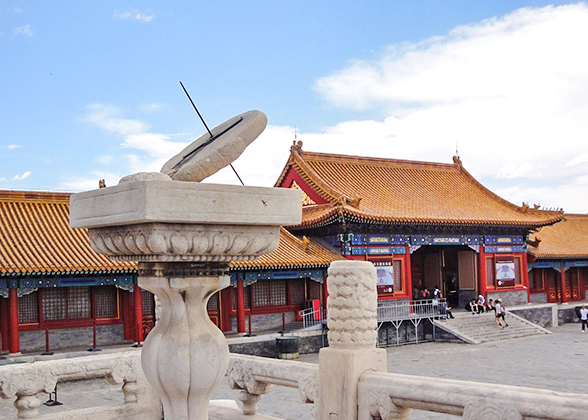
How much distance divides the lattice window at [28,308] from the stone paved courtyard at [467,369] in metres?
2.51

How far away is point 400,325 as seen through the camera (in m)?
23.4

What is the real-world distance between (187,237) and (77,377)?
374cm

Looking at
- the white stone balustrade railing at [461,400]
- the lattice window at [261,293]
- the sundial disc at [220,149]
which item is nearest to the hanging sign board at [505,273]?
the lattice window at [261,293]

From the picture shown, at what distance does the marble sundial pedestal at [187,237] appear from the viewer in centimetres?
396

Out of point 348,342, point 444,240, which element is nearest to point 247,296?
point 444,240

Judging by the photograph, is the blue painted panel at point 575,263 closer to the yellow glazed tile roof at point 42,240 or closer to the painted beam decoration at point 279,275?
the painted beam decoration at point 279,275

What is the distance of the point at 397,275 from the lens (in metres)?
25.0

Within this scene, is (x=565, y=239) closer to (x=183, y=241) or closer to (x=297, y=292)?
(x=297, y=292)

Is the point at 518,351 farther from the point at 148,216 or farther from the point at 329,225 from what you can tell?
the point at 148,216

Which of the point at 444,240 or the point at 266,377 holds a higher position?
the point at 444,240

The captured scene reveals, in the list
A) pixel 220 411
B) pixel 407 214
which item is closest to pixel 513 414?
pixel 220 411

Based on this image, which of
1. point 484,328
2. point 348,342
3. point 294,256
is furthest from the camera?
point 484,328

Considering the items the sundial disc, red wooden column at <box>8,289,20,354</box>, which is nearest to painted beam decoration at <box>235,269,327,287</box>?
red wooden column at <box>8,289,20,354</box>

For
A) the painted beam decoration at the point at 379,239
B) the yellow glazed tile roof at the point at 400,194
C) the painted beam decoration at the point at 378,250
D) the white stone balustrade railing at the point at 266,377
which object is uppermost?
the yellow glazed tile roof at the point at 400,194
